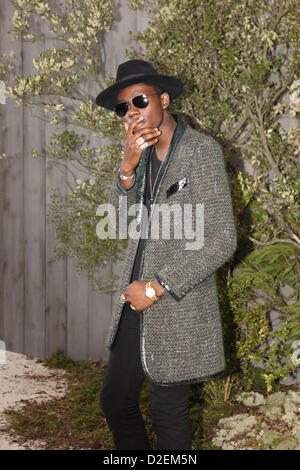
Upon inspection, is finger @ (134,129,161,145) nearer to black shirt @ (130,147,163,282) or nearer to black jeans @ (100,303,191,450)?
black shirt @ (130,147,163,282)

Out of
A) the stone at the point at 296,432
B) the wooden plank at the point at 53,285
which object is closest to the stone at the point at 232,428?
the stone at the point at 296,432

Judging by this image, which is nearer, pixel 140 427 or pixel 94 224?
pixel 140 427

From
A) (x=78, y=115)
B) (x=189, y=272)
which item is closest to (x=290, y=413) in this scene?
(x=189, y=272)

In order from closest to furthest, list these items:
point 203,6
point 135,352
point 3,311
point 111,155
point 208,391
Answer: point 135,352 → point 203,6 → point 208,391 → point 111,155 → point 3,311

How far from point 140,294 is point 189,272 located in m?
0.19

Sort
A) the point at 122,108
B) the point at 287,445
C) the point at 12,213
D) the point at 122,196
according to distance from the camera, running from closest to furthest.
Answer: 1. the point at 122,108
2. the point at 122,196
3. the point at 287,445
4. the point at 12,213

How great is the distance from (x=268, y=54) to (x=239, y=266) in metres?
1.34

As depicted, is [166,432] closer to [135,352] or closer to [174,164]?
[135,352]

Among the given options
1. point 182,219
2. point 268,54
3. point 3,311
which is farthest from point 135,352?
point 3,311

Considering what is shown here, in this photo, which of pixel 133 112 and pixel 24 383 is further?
pixel 24 383

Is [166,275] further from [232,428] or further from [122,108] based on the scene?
[232,428]

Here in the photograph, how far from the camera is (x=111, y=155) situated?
396 centimetres

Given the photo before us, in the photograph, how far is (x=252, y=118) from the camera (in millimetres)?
3523

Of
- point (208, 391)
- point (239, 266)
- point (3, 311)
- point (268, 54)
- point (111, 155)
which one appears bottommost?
point (208, 391)
